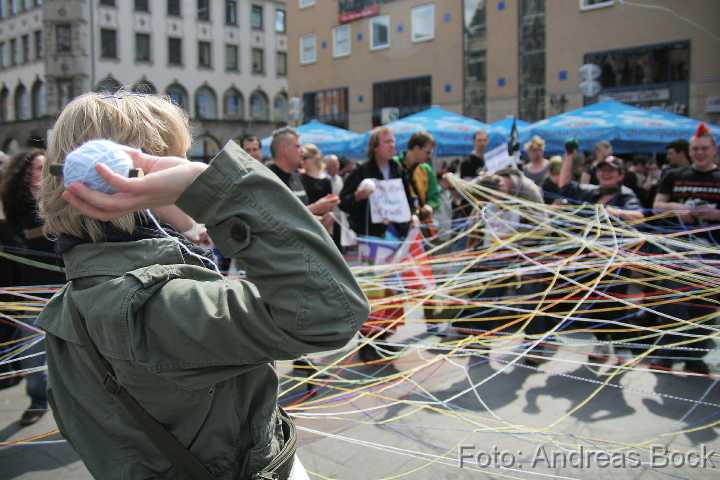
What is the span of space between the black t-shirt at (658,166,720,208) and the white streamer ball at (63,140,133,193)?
510 cm

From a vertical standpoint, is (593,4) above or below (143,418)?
above

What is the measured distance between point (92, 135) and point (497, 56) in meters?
24.8

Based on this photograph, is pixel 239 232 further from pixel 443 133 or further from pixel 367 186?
pixel 443 133

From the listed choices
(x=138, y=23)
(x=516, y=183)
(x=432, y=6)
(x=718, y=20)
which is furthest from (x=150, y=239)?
(x=138, y=23)

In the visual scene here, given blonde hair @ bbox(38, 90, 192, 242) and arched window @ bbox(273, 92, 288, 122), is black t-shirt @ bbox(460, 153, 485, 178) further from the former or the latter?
arched window @ bbox(273, 92, 288, 122)

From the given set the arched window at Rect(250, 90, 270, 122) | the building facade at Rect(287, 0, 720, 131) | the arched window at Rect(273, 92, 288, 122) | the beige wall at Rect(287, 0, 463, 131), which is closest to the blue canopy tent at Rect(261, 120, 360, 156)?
the building facade at Rect(287, 0, 720, 131)

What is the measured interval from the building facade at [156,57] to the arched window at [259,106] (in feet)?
0.27

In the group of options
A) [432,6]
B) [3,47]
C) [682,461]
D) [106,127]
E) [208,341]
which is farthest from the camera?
[3,47]

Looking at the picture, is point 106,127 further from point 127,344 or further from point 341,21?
point 341,21

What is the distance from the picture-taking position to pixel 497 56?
78.8 ft

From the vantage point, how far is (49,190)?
1316 millimetres

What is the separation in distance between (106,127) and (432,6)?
27.6 m

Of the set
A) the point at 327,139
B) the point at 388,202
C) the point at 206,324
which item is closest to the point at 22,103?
the point at 327,139

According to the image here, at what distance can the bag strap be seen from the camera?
123cm
